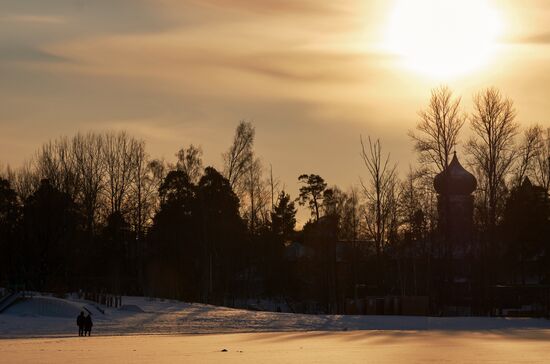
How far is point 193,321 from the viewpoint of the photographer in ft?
200

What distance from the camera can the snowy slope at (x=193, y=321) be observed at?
186 feet

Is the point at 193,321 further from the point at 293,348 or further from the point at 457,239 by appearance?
the point at 457,239

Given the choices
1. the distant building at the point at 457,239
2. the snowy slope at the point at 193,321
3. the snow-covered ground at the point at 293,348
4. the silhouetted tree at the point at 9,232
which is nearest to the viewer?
the snow-covered ground at the point at 293,348

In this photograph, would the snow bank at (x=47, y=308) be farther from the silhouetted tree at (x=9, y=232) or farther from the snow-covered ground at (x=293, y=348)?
the silhouetted tree at (x=9, y=232)

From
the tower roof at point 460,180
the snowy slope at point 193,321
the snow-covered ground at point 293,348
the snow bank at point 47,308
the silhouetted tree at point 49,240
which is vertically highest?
the tower roof at point 460,180

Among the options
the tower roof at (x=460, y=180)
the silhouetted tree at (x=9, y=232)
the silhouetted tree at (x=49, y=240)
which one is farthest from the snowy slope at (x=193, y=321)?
the tower roof at (x=460, y=180)

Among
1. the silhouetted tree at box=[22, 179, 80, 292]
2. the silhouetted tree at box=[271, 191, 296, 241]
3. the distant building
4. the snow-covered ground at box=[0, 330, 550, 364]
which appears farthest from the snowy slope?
the silhouetted tree at box=[271, 191, 296, 241]

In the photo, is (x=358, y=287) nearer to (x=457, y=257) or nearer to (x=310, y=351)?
(x=457, y=257)

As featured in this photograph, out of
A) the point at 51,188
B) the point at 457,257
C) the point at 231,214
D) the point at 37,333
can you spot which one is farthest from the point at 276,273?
the point at 37,333

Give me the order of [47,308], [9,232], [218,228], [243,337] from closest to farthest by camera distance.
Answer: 1. [243,337]
2. [47,308]
3. [9,232]
4. [218,228]

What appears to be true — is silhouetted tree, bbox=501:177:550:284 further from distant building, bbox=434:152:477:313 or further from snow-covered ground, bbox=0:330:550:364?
snow-covered ground, bbox=0:330:550:364

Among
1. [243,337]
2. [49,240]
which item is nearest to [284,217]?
[49,240]

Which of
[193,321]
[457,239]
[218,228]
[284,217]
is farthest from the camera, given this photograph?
[284,217]

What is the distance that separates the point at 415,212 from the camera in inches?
3307
